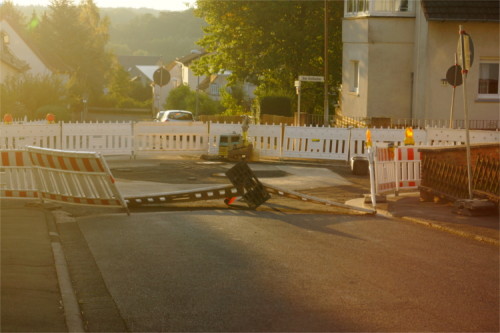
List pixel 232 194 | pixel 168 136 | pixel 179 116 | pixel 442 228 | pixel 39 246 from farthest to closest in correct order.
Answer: pixel 179 116 → pixel 168 136 → pixel 232 194 → pixel 442 228 → pixel 39 246

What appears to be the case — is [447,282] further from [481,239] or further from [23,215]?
[23,215]

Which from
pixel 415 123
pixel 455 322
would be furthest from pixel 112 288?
pixel 415 123

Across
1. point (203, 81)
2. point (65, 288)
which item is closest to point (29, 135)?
point (65, 288)

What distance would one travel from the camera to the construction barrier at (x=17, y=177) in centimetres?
1503

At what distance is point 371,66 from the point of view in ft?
108

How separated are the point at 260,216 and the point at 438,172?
4017 mm

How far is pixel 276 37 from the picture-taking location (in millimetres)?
43594

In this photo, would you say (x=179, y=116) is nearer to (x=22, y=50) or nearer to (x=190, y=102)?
(x=190, y=102)

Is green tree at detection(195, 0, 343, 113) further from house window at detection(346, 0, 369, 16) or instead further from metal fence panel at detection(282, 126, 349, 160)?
metal fence panel at detection(282, 126, 349, 160)

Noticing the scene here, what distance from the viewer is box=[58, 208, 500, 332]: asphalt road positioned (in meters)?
8.09

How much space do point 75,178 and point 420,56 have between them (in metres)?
19.9

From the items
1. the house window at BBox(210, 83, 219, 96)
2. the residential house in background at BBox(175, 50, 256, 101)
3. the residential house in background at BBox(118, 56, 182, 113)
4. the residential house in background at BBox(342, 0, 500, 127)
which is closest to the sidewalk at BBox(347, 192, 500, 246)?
the residential house in background at BBox(342, 0, 500, 127)

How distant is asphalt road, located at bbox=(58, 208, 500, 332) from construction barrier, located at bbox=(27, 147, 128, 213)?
0.42 m

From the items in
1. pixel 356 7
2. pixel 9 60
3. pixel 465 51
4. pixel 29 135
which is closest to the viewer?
pixel 465 51
